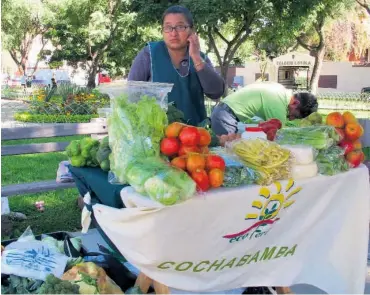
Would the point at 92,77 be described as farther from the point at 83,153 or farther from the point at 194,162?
the point at 194,162

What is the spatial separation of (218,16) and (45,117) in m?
5.29

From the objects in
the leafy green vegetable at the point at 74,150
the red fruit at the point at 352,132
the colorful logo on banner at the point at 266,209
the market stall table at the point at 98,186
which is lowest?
the colorful logo on banner at the point at 266,209

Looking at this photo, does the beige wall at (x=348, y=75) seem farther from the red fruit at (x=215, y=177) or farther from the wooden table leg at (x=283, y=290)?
the red fruit at (x=215, y=177)

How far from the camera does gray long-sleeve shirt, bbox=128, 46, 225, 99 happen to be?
2.97m

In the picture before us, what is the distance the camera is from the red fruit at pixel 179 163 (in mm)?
2203

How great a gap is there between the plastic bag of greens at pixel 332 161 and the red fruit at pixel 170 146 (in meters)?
0.92

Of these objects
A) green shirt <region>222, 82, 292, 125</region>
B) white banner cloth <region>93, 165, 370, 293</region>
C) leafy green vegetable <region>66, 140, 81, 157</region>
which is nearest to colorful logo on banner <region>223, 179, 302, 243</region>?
white banner cloth <region>93, 165, 370, 293</region>

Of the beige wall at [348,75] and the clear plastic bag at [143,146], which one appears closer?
the clear plastic bag at [143,146]

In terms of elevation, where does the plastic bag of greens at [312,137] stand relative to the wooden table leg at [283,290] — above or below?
above

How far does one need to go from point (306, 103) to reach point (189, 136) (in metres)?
1.97

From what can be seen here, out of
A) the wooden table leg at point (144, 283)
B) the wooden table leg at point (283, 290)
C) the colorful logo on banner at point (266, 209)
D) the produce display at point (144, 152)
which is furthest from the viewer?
the wooden table leg at point (283, 290)

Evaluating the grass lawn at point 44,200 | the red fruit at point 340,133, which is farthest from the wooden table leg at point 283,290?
the grass lawn at point 44,200

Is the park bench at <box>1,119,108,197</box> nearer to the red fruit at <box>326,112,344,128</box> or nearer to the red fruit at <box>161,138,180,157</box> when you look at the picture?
the red fruit at <box>161,138,180,157</box>

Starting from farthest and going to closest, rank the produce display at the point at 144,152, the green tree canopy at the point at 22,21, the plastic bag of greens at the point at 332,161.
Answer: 1. the green tree canopy at the point at 22,21
2. the plastic bag of greens at the point at 332,161
3. the produce display at the point at 144,152
